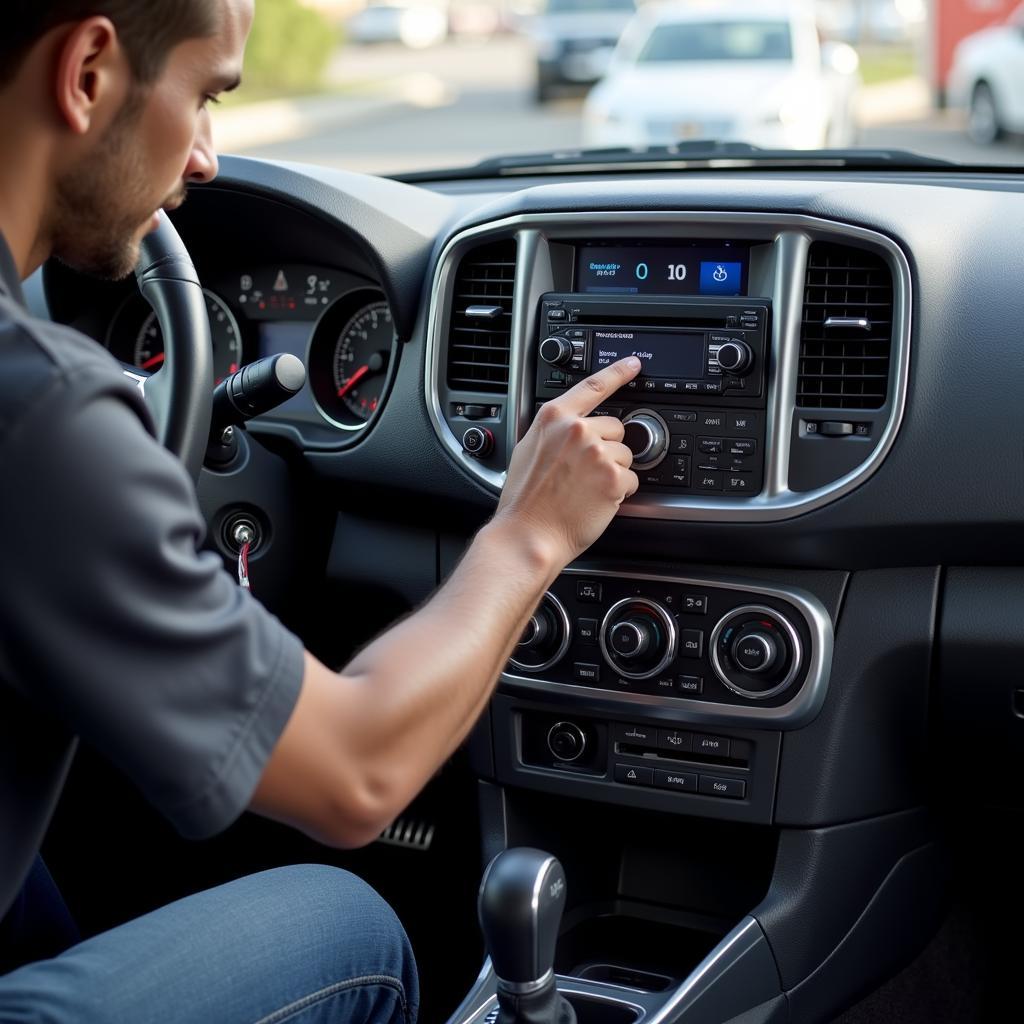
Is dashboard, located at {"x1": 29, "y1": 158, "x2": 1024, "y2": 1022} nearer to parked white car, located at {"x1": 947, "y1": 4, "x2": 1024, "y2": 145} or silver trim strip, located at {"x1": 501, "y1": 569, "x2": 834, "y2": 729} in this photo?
silver trim strip, located at {"x1": 501, "y1": 569, "x2": 834, "y2": 729}

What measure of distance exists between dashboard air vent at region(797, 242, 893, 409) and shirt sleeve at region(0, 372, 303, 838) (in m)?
1.13

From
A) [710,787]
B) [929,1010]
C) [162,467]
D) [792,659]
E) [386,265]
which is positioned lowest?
[929,1010]

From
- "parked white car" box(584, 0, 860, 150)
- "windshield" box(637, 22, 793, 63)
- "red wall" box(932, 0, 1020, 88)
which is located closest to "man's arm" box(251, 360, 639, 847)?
"parked white car" box(584, 0, 860, 150)

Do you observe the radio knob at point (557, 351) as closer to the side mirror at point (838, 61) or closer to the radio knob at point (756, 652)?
the radio knob at point (756, 652)

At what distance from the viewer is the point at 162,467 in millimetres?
1148

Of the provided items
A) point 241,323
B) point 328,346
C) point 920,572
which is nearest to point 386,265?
point 328,346

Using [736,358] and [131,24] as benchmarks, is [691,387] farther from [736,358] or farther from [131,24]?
[131,24]

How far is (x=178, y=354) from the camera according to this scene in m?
1.89

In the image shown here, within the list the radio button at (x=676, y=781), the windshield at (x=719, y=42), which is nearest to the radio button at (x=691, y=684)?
the radio button at (x=676, y=781)

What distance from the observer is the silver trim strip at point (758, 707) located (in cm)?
217

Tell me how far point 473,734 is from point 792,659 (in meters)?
0.60

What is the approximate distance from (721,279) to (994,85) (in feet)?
27.0

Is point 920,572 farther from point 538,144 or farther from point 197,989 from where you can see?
point 538,144

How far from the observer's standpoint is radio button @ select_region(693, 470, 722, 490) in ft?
6.98
